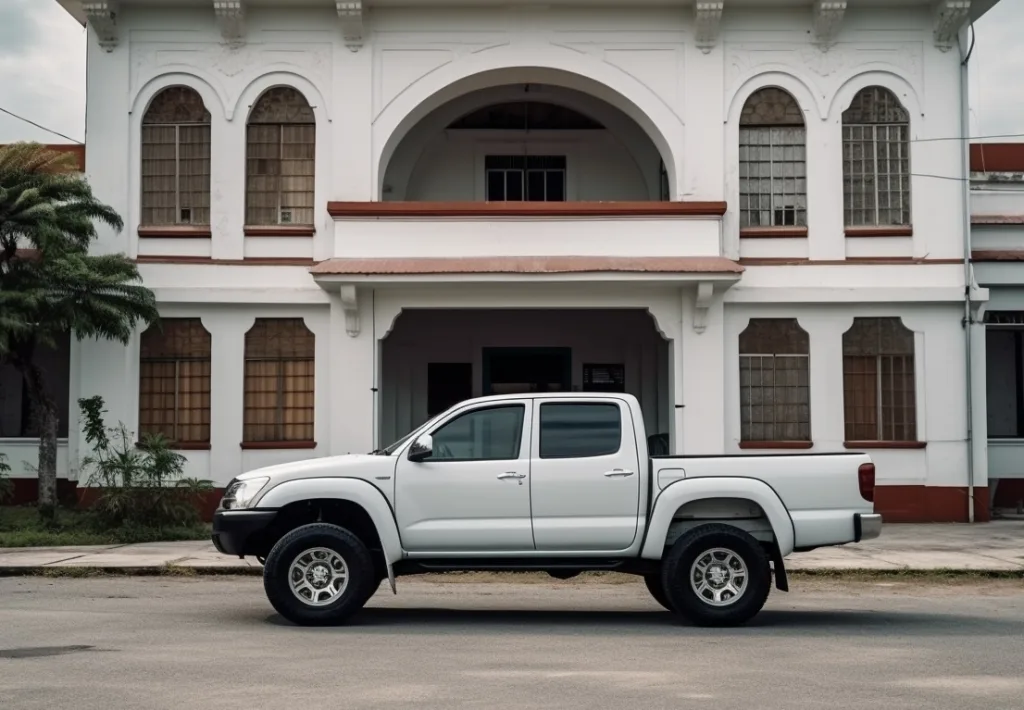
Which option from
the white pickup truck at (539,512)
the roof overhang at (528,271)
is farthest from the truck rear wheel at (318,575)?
the roof overhang at (528,271)

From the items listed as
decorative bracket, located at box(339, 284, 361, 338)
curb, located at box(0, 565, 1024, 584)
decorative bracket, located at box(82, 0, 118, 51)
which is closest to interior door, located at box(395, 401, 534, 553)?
curb, located at box(0, 565, 1024, 584)

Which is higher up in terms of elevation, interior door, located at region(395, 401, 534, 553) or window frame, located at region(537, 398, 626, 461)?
window frame, located at region(537, 398, 626, 461)

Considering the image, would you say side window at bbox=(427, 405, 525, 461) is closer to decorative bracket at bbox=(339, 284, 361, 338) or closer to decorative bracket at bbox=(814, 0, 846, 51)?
decorative bracket at bbox=(339, 284, 361, 338)

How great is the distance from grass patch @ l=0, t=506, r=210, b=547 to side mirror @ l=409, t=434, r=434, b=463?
8205 mm

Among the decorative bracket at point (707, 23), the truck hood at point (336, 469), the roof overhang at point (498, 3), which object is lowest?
the truck hood at point (336, 469)

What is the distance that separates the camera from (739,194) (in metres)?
20.3

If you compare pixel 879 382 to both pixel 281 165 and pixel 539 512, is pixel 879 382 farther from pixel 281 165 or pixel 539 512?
pixel 539 512

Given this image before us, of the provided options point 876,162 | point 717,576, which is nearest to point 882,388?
point 876,162

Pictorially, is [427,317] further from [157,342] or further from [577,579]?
[577,579]

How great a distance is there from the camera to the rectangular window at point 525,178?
23.0 meters

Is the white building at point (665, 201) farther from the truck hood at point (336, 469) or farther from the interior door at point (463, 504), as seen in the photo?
the interior door at point (463, 504)

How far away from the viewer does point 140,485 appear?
59.3 feet

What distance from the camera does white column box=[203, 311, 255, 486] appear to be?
65.9ft

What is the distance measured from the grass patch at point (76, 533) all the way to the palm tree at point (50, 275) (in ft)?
1.24
